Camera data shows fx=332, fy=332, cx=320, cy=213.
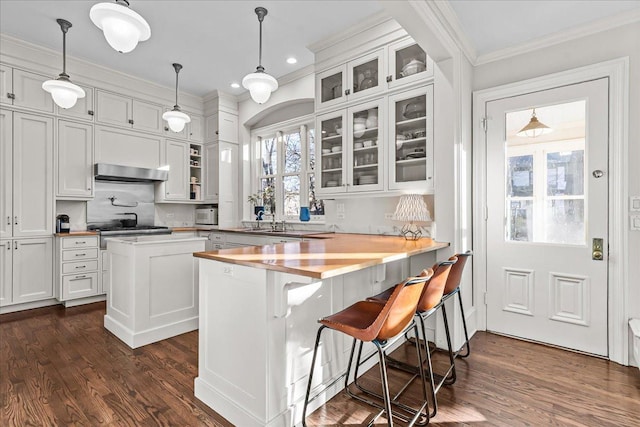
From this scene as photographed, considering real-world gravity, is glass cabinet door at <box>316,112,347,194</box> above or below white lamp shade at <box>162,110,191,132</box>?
below

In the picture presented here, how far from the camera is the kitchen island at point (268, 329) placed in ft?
5.42

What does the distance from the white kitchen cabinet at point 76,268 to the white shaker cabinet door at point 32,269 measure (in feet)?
0.36

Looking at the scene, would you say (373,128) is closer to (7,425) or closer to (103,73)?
(7,425)

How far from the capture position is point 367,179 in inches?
127

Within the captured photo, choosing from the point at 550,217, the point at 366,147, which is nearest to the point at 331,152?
the point at 366,147

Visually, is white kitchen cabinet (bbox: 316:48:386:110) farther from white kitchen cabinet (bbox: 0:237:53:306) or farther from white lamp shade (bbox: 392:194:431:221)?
white kitchen cabinet (bbox: 0:237:53:306)

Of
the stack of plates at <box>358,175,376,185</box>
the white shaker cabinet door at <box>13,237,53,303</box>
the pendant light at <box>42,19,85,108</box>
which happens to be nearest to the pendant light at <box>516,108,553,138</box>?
the stack of plates at <box>358,175,376,185</box>

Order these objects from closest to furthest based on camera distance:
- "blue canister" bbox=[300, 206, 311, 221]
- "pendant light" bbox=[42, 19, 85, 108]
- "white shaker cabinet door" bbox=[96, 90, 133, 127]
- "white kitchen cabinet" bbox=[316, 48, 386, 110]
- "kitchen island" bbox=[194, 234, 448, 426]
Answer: "kitchen island" bbox=[194, 234, 448, 426] → "pendant light" bbox=[42, 19, 85, 108] → "white kitchen cabinet" bbox=[316, 48, 386, 110] → "blue canister" bbox=[300, 206, 311, 221] → "white shaker cabinet door" bbox=[96, 90, 133, 127]

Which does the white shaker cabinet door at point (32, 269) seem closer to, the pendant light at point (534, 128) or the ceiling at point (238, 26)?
the ceiling at point (238, 26)

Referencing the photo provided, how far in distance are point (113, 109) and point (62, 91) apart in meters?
1.65

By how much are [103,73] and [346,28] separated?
331 cm

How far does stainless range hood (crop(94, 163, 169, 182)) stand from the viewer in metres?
4.29

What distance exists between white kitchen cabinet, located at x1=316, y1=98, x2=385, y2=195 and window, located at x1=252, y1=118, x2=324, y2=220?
3.03 feet

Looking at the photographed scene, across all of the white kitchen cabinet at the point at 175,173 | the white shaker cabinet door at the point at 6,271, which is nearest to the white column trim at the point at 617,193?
the white kitchen cabinet at the point at 175,173
